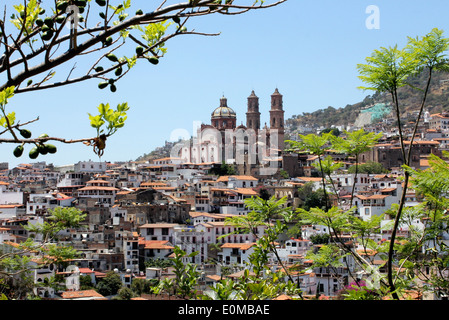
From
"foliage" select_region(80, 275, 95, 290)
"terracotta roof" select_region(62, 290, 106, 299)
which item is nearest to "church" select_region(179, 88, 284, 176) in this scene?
"foliage" select_region(80, 275, 95, 290)

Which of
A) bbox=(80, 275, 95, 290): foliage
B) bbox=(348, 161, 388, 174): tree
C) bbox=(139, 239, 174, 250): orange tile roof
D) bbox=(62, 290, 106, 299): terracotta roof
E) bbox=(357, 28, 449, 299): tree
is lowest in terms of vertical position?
bbox=(80, 275, 95, 290): foliage

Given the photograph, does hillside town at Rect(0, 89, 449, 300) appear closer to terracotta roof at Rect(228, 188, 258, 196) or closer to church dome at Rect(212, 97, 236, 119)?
terracotta roof at Rect(228, 188, 258, 196)

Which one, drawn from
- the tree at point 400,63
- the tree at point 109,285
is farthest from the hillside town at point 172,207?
the tree at point 400,63

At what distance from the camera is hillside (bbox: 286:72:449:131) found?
80.0 m

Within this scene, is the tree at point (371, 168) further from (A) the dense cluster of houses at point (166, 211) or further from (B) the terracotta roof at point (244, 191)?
(B) the terracotta roof at point (244, 191)

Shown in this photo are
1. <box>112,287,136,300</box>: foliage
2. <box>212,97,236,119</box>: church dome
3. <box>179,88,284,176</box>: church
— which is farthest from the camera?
<box>212,97,236,119</box>: church dome

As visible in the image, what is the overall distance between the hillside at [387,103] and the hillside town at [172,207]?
96.1 ft

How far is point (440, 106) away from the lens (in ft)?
252

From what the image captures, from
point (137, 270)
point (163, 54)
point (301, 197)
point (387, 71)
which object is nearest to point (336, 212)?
point (387, 71)

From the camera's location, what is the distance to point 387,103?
90.8 meters

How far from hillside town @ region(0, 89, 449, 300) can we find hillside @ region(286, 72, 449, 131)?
2929cm

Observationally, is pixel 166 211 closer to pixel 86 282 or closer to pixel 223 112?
pixel 86 282

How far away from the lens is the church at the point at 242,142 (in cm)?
4506

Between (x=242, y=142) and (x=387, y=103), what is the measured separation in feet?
157
